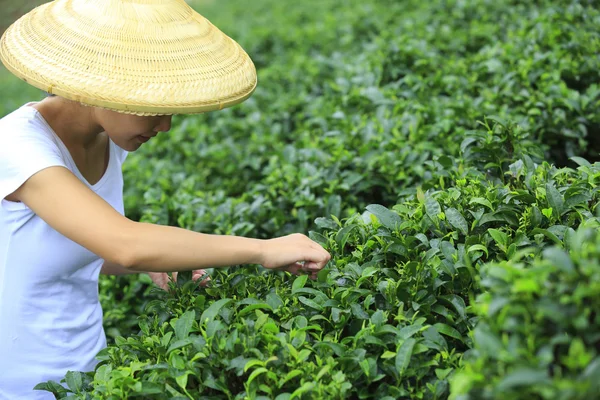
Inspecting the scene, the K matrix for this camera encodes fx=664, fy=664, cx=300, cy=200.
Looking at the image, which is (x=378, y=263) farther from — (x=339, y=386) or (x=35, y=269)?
(x=35, y=269)

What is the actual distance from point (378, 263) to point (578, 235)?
2.30 feet

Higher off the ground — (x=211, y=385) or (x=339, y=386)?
(x=339, y=386)

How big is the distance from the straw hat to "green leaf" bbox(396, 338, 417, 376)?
2.89 ft

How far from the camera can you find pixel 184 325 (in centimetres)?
188

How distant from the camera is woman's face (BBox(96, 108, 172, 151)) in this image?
2027mm

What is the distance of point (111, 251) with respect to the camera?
1.78 m

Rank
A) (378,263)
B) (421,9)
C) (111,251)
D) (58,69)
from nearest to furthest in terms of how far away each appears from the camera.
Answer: (111,251), (58,69), (378,263), (421,9)

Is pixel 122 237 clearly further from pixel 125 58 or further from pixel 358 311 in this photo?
pixel 358 311

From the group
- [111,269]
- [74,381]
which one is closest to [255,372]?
[74,381]

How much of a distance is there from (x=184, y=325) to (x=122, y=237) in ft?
1.03

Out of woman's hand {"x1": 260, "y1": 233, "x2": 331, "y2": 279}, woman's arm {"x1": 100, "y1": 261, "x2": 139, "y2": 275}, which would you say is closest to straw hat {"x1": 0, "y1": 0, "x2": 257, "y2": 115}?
woman's hand {"x1": 260, "y1": 233, "x2": 331, "y2": 279}

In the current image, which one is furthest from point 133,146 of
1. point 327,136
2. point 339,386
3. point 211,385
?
point 327,136

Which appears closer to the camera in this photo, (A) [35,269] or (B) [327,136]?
(A) [35,269]

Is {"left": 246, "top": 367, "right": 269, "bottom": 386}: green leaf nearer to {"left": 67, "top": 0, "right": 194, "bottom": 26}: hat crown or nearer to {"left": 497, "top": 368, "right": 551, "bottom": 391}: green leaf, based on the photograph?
{"left": 497, "top": 368, "right": 551, "bottom": 391}: green leaf
